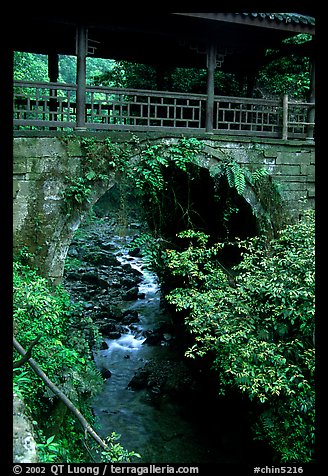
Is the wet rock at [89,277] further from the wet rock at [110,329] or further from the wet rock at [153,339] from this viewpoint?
the wet rock at [153,339]

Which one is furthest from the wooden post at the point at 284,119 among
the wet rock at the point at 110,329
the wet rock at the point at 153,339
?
the wet rock at the point at 110,329

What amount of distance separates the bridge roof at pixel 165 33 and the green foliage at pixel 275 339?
4.29 meters

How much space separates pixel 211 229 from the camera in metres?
10.6

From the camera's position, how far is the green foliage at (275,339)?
588 centimetres

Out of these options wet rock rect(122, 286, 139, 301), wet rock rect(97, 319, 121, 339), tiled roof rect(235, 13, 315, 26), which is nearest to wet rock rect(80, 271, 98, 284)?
wet rock rect(122, 286, 139, 301)

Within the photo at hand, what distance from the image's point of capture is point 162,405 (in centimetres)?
951

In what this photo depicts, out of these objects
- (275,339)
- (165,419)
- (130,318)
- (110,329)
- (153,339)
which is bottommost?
(165,419)

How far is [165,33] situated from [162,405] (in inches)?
302

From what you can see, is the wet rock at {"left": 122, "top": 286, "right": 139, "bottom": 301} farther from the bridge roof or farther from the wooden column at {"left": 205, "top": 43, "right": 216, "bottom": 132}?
the wooden column at {"left": 205, "top": 43, "right": 216, "bottom": 132}

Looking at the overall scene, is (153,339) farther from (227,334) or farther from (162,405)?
(227,334)

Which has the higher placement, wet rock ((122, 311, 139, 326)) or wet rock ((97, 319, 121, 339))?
wet rock ((122, 311, 139, 326))

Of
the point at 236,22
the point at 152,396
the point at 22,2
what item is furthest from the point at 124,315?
the point at 22,2

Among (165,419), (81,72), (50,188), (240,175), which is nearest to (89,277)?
(165,419)

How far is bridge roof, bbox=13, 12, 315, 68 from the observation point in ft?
26.0
